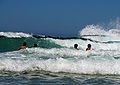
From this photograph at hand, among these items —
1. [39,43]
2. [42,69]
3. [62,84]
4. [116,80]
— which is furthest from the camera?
[39,43]

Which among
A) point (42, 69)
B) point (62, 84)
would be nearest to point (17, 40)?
point (42, 69)

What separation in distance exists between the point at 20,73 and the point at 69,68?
4.44ft

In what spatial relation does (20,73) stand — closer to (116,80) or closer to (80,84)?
(80,84)

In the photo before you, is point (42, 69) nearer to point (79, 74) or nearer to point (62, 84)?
point (79, 74)

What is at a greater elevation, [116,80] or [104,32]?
[104,32]

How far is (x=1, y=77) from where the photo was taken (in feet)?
17.9

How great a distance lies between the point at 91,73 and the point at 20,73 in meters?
1.89

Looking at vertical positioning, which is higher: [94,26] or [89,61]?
[94,26]

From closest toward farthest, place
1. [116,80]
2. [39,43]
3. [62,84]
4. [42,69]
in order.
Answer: [62,84] → [116,80] → [42,69] → [39,43]

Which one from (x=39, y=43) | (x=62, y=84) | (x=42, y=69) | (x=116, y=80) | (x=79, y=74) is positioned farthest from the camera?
(x=39, y=43)

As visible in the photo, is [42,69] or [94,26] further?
[94,26]

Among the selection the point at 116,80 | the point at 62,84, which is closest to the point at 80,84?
the point at 62,84

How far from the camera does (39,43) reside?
24875 millimetres

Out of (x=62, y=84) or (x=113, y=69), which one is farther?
(x=113, y=69)
